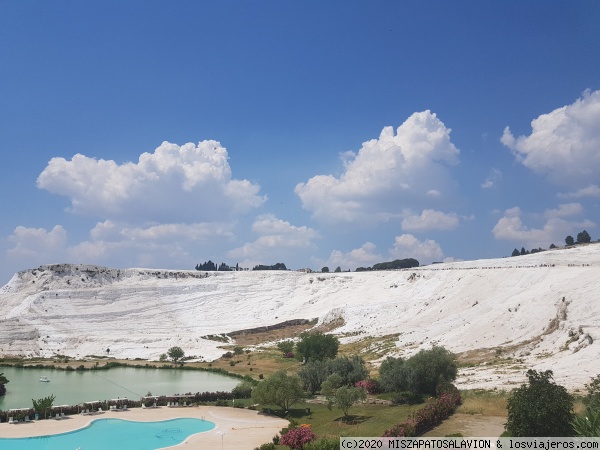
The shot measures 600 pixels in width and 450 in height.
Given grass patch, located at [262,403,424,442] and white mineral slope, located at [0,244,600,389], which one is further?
white mineral slope, located at [0,244,600,389]

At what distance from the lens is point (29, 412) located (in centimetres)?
3070

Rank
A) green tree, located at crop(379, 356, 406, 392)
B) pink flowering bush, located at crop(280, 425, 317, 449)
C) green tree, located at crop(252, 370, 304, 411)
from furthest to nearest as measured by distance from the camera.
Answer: green tree, located at crop(379, 356, 406, 392) → green tree, located at crop(252, 370, 304, 411) → pink flowering bush, located at crop(280, 425, 317, 449)

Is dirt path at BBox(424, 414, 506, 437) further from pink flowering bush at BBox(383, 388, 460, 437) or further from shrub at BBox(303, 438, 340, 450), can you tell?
shrub at BBox(303, 438, 340, 450)

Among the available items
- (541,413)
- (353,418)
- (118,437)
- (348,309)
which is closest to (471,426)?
(541,413)

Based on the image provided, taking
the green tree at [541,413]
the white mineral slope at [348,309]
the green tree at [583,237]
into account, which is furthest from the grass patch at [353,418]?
the green tree at [583,237]

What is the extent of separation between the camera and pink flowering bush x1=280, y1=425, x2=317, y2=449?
22656 millimetres

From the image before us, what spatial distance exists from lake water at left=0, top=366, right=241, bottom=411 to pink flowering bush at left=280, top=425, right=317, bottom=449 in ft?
64.3

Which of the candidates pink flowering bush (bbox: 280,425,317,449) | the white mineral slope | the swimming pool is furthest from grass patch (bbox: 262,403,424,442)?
the white mineral slope

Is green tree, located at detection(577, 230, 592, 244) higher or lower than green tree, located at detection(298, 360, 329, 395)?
higher

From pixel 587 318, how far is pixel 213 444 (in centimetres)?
3586

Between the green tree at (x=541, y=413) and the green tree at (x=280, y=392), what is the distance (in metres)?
15.5

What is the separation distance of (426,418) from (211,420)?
46.0 ft

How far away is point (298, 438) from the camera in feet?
75.3

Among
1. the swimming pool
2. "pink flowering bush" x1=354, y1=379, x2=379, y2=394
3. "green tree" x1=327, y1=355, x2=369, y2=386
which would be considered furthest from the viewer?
"green tree" x1=327, y1=355, x2=369, y2=386
